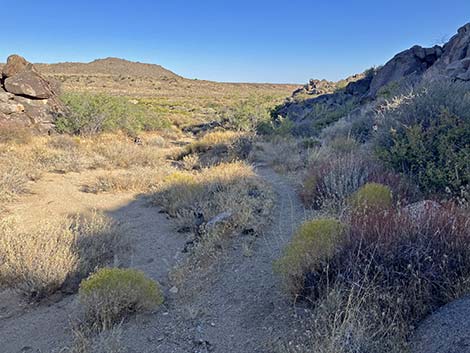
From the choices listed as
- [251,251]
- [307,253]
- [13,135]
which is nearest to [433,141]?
[251,251]

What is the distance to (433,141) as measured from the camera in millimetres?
6582

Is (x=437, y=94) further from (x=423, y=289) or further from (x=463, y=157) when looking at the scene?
(x=423, y=289)

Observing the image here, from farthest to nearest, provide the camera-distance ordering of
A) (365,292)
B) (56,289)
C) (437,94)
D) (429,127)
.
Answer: (437,94) < (429,127) < (56,289) < (365,292)

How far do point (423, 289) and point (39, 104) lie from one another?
17393 mm

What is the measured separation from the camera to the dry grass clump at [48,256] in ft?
14.1

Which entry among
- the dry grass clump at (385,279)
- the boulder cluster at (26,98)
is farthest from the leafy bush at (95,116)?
the dry grass clump at (385,279)

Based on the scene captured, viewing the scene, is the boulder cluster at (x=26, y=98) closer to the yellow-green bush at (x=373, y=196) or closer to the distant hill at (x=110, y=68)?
the yellow-green bush at (x=373, y=196)

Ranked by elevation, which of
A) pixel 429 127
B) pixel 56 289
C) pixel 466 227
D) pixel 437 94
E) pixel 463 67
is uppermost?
pixel 463 67

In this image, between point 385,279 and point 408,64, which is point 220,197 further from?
point 408,64

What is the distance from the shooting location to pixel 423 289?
3.06 metres

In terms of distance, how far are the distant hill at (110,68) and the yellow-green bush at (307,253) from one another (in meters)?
88.5

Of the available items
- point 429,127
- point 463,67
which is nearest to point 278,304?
point 429,127

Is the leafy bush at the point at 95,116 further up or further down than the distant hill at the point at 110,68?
further down

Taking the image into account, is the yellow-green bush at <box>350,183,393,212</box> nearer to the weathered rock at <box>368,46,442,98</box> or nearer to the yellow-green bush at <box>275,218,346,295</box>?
the yellow-green bush at <box>275,218,346,295</box>
